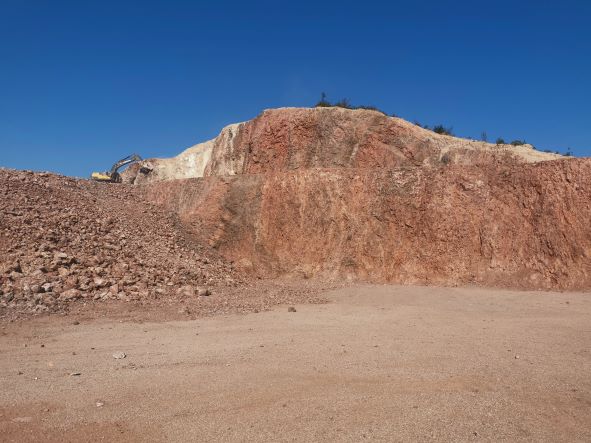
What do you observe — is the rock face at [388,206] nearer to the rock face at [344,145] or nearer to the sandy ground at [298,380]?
the rock face at [344,145]

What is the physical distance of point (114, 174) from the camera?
1254 inches

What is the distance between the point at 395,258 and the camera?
1577cm

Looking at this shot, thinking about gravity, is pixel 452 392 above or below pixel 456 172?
below

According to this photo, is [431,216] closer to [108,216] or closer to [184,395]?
[108,216]

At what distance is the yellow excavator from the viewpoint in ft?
102

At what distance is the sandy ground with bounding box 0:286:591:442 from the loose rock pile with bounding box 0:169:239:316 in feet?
5.65

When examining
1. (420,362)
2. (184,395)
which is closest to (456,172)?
(420,362)

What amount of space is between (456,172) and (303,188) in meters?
5.08

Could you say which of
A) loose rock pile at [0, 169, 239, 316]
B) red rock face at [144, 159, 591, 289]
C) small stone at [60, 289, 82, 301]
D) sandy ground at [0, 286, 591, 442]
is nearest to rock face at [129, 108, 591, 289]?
red rock face at [144, 159, 591, 289]

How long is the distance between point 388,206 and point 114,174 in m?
21.0

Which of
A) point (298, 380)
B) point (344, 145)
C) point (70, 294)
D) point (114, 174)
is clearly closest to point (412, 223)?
point (344, 145)

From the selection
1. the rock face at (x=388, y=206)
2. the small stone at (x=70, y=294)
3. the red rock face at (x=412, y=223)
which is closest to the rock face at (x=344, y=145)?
the rock face at (x=388, y=206)

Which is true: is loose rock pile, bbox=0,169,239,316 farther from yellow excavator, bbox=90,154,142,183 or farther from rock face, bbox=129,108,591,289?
yellow excavator, bbox=90,154,142,183

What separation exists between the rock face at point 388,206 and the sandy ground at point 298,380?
5.47m
